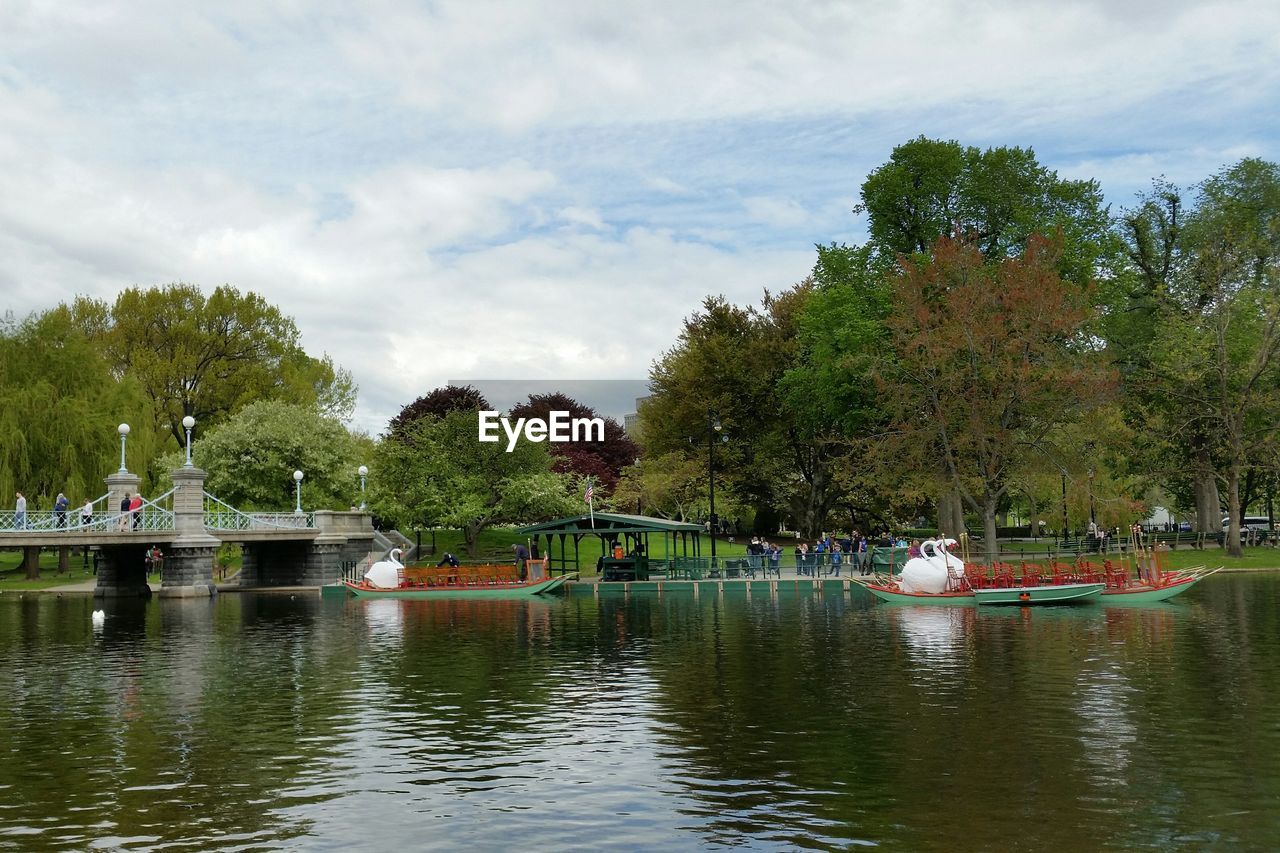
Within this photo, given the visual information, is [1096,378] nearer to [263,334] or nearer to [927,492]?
[927,492]

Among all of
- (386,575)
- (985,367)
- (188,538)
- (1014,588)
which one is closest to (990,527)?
(985,367)

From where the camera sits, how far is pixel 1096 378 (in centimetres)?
5384

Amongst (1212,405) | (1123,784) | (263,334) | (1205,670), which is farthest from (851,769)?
(263,334)

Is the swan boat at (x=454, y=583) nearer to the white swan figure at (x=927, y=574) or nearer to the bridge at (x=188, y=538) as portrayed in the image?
the bridge at (x=188, y=538)

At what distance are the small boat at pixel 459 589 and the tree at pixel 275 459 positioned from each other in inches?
639

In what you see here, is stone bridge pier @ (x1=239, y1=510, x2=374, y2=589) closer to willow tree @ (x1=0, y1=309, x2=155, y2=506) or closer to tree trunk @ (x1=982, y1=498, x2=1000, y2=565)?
willow tree @ (x1=0, y1=309, x2=155, y2=506)

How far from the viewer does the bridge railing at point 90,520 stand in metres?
47.8

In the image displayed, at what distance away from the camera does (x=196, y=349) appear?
79.8 meters

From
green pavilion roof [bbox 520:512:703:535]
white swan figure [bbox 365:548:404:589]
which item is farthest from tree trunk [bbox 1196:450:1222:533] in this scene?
white swan figure [bbox 365:548:404:589]

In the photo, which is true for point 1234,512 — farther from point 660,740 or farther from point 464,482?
point 660,740

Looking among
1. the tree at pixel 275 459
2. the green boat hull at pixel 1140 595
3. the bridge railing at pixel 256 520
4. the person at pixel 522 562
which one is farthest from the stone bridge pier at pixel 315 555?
the green boat hull at pixel 1140 595

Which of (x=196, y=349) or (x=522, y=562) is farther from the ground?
(x=196, y=349)
